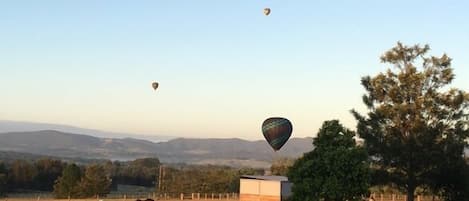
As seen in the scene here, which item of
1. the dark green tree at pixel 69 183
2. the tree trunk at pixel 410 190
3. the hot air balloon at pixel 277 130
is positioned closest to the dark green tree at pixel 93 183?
the dark green tree at pixel 69 183

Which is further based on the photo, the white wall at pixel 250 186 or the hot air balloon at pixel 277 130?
the white wall at pixel 250 186

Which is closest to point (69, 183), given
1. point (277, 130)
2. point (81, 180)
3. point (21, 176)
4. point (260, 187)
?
point (81, 180)

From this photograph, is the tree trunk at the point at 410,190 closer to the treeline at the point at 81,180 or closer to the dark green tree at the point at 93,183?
the treeline at the point at 81,180

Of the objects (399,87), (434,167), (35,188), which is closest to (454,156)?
(434,167)

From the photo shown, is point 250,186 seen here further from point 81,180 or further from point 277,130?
point 81,180

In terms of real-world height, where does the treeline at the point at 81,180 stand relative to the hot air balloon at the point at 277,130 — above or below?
below

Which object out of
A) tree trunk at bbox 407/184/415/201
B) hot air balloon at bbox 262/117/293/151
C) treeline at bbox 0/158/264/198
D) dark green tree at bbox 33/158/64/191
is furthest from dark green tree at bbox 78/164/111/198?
tree trunk at bbox 407/184/415/201
